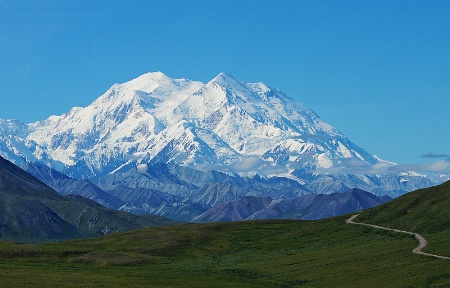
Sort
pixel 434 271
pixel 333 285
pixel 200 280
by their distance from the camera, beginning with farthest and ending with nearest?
pixel 200 280
pixel 333 285
pixel 434 271

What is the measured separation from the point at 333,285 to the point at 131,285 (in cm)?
3409

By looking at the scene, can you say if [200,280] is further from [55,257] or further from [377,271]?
[55,257]

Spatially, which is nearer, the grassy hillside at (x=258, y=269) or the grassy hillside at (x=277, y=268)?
the grassy hillside at (x=258, y=269)

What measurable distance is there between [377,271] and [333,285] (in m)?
8.95

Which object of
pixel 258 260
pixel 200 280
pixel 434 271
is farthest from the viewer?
pixel 258 260

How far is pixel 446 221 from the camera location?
186625mm

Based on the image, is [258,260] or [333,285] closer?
[333,285]

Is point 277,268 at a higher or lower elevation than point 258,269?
lower

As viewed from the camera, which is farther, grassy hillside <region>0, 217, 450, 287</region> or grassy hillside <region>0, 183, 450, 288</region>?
grassy hillside <region>0, 183, 450, 288</region>

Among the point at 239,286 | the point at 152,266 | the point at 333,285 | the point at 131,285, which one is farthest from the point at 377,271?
the point at 152,266

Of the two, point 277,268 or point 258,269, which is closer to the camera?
point 277,268

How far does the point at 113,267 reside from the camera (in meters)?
182

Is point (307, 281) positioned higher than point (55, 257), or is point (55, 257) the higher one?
point (55, 257)

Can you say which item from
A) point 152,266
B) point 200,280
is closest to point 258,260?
point 152,266
